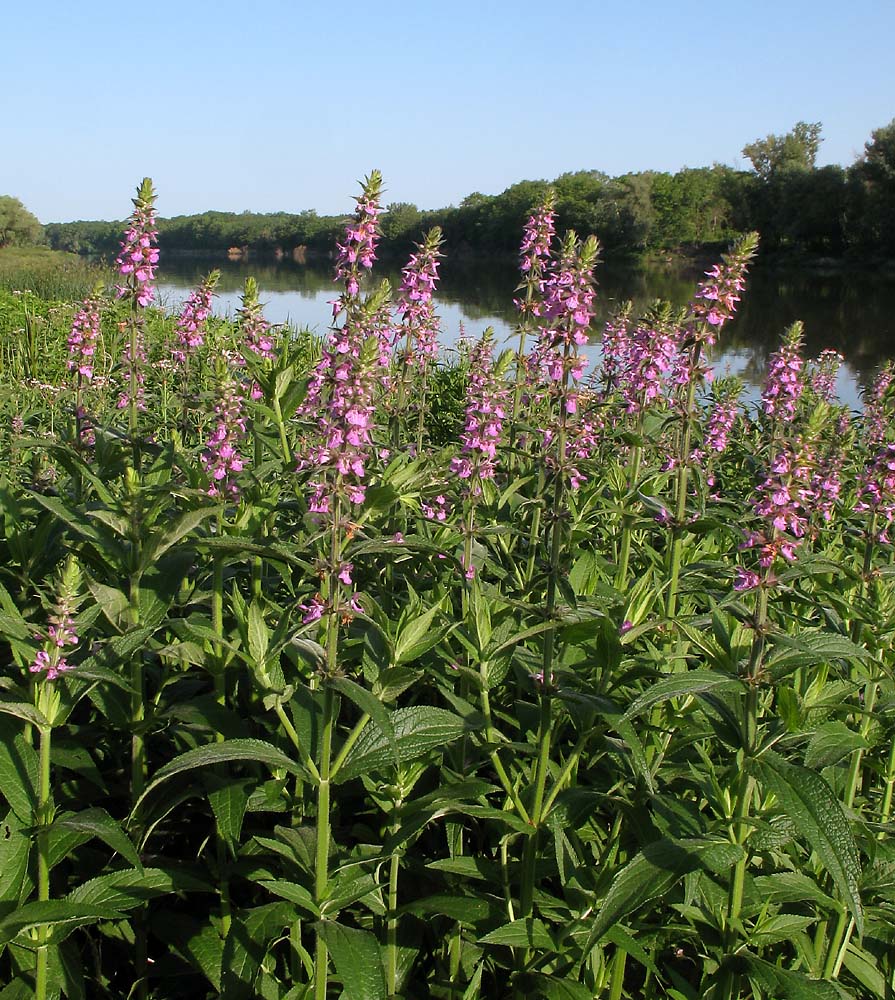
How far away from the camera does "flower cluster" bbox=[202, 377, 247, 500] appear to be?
119 inches

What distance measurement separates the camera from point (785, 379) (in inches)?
204

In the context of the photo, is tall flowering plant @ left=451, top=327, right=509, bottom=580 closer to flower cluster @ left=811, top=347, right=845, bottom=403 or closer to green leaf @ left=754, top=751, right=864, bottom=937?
green leaf @ left=754, top=751, right=864, bottom=937

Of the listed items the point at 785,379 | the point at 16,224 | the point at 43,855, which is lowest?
the point at 43,855

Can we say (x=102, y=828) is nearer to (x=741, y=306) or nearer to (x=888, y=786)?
(x=888, y=786)

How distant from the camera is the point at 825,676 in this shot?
106 inches

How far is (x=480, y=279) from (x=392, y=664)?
4394 cm

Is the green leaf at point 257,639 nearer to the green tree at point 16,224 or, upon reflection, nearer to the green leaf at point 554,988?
the green leaf at point 554,988

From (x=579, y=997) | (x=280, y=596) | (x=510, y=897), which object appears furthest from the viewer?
(x=280, y=596)

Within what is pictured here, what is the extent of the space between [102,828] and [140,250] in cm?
277

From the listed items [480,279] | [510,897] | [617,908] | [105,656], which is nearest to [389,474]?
[105,656]

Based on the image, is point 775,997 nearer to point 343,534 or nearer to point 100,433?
point 343,534

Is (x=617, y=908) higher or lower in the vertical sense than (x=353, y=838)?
higher

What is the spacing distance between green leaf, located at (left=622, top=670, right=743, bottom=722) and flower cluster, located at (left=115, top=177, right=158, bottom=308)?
10.0 ft

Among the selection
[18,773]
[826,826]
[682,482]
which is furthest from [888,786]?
[18,773]
